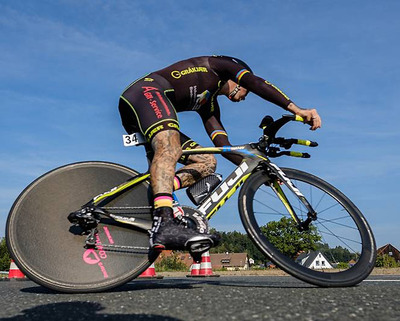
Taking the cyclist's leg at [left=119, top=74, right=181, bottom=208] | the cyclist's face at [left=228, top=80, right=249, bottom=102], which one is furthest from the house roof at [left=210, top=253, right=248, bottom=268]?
the cyclist's leg at [left=119, top=74, right=181, bottom=208]

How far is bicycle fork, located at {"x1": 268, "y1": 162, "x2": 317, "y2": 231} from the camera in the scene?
13.3 ft

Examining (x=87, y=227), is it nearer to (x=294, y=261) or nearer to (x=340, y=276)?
(x=294, y=261)

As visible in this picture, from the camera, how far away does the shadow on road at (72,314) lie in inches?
84.0

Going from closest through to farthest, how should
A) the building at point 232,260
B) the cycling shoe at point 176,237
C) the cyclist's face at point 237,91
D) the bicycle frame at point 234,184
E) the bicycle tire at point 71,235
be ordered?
the cycling shoe at point 176,237, the bicycle tire at point 71,235, the bicycle frame at point 234,184, the cyclist's face at point 237,91, the building at point 232,260

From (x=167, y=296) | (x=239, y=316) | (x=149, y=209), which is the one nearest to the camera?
(x=239, y=316)

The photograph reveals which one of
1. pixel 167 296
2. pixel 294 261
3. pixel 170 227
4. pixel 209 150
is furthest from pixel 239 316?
pixel 209 150

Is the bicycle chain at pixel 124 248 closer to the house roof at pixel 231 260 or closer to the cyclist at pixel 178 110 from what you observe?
the cyclist at pixel 178 110

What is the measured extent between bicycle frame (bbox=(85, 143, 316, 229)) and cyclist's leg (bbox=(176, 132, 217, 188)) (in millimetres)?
184

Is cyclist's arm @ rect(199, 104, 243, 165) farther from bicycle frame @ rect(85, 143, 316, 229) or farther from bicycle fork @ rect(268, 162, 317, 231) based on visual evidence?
bicycle fork @ rect(268, 162, 317, 231)

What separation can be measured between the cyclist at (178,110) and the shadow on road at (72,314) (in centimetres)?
82

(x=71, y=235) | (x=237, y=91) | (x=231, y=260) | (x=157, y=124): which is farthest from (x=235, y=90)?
(x=231, y=260)

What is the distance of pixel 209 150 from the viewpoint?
4098mm

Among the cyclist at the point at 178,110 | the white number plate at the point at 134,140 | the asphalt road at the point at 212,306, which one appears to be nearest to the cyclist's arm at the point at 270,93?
the cyclist at the point at 178,110

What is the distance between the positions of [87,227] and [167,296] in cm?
107
